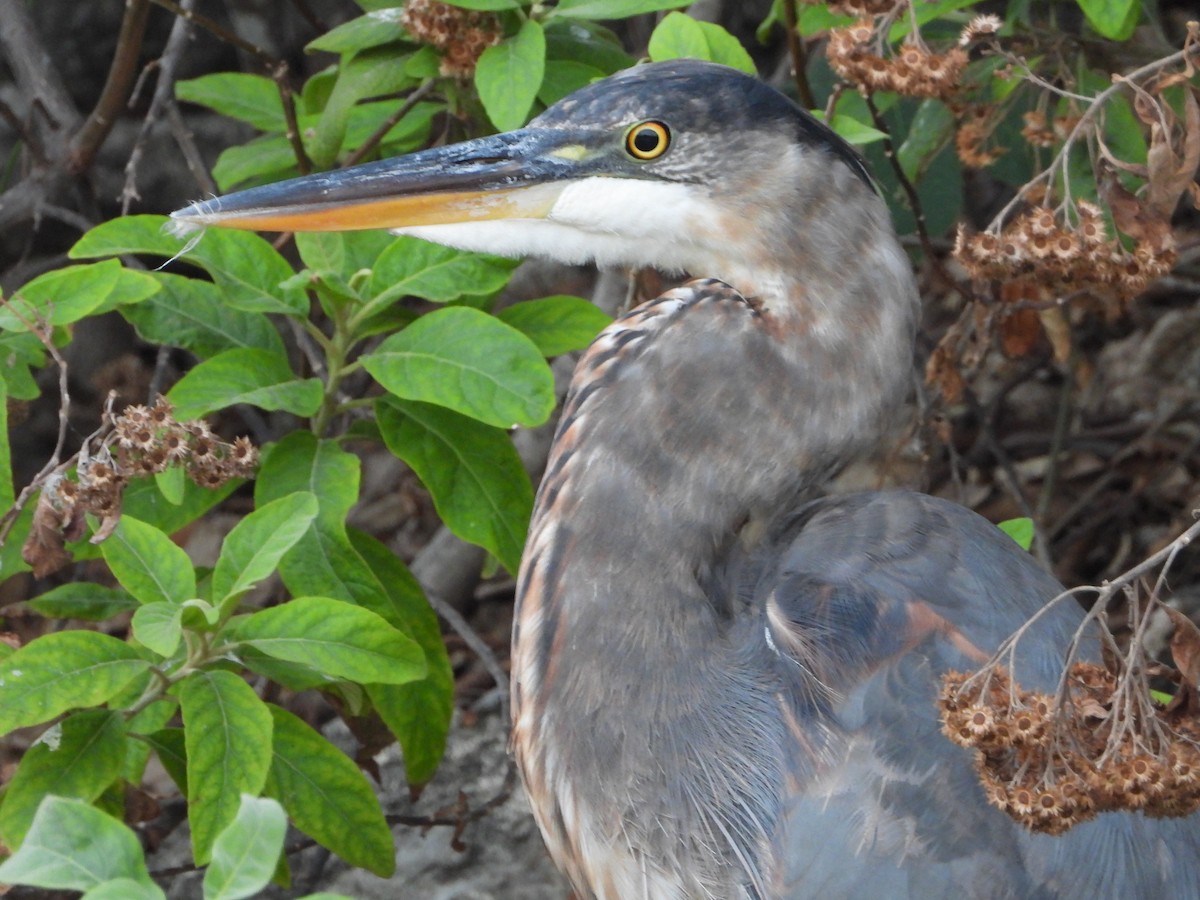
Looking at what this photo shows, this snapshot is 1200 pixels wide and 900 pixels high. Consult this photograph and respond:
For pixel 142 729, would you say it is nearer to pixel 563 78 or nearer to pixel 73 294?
pixel 73 294

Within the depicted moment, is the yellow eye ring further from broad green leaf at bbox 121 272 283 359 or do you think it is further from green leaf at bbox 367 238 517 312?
broad green leaf at bbox 121 272 283 359

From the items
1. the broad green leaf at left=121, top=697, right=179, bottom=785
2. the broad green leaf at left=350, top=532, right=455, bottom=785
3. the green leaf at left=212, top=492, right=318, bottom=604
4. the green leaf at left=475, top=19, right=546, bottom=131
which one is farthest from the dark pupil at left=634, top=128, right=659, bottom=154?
the broad green leaf at left=121, top=697, right=179, bottom=785

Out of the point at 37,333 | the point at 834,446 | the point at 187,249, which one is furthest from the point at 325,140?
the point at 834,446

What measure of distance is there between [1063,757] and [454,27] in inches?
53.9

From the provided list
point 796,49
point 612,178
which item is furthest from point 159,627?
point 796,49

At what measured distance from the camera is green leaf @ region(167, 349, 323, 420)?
1975 mm

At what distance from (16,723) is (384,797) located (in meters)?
1.42

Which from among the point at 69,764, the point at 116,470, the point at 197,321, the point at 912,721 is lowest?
the point at 912,721

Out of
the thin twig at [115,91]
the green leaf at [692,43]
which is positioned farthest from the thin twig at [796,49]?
the thin twig at [115,91]

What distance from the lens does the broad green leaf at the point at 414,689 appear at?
7.02 ft

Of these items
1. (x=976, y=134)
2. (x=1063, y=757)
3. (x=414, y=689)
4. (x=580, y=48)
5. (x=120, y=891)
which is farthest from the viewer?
(x=580, y=48)

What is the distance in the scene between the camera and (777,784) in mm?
1775

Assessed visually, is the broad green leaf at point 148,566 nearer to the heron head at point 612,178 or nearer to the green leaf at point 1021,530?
the heron head at point 612,178

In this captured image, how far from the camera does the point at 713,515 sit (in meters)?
1.88
